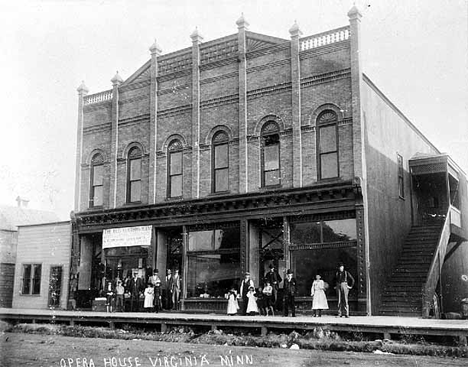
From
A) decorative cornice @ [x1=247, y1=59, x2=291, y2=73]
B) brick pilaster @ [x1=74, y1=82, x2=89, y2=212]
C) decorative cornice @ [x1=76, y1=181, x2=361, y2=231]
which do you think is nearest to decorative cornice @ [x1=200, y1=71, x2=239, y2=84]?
decorative cornice @ [x1=247, y1=59, x2=291, y2=73]

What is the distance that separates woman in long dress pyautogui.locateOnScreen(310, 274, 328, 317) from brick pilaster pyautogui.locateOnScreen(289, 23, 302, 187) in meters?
3.77

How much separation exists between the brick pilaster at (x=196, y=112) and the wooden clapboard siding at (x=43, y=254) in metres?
7.79

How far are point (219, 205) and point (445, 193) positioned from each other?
10695 millimetres

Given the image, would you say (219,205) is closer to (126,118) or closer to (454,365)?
(126,118)

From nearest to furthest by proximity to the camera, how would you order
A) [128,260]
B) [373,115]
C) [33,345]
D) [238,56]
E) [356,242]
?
1. [33,345]
2. [356,242]
3. [373,115]
4. [238,56]
5. [128,260]

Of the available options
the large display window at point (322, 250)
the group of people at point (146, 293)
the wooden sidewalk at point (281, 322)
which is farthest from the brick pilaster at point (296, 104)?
the group of people at point (146, 293)

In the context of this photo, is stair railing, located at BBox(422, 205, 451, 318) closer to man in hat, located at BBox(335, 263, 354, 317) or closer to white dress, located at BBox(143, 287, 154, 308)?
man in hat, located at BBox(335, 263, 354, 317)

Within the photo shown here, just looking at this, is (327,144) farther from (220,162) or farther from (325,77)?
(220,162)

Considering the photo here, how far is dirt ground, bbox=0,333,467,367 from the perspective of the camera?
39.2 feet

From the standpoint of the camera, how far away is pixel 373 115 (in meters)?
22.2

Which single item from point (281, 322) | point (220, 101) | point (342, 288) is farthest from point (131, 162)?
point (281, 322)

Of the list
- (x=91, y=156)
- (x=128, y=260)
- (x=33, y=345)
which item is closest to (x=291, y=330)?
(x=33, y=345)

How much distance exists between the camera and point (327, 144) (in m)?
21.5

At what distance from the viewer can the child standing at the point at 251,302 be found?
20609mm
